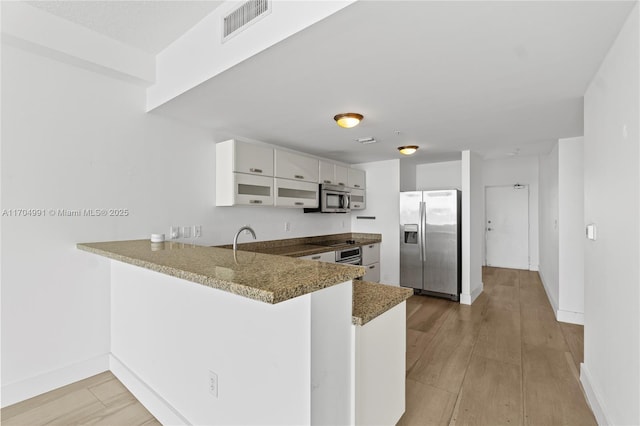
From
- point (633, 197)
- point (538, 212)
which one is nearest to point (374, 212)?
point (538, 212)

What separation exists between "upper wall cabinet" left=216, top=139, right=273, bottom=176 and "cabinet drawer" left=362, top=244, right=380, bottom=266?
2022 mm

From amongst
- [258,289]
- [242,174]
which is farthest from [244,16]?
[242,174]

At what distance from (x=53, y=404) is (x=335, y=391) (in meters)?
2.11

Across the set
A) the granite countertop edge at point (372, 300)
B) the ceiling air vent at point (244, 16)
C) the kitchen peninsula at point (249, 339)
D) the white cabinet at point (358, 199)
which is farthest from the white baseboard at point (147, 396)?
the white cabinet at point (358, 199)

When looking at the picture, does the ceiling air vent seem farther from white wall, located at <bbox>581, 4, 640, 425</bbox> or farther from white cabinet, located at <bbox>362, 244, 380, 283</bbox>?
white cabinet, located at <bbox>362, 244, 380, 283</bbox>

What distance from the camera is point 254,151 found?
3.42 m

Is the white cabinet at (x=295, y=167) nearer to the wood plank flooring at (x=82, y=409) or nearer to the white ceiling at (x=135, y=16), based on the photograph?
the white ceiling at (x=135, y=16)

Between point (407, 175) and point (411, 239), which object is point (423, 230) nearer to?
point (411, 239)

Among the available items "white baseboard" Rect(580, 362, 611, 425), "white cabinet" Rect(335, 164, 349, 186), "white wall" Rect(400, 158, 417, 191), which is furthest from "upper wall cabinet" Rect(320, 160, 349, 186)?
"white baseboard" Rect(580, 362, 611, 425)

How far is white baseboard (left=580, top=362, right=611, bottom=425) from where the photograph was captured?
1.80 meters

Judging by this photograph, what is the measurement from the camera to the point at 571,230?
3.58 m

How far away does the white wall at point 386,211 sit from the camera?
5062 mm

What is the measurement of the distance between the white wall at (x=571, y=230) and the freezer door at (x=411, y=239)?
1.73 m

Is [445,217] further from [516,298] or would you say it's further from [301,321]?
[301,321]
